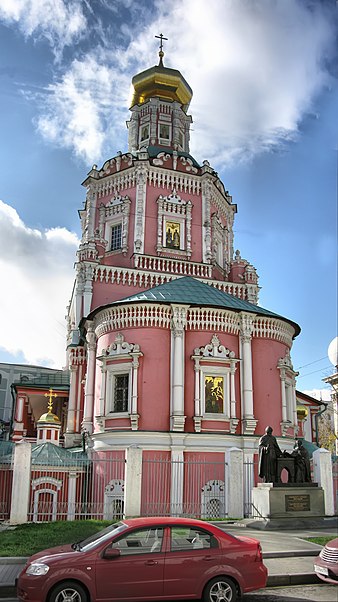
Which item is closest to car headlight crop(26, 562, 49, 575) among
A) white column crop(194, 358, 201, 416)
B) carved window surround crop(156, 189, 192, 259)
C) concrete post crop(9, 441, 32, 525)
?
concrete post crop(9, 441, 32, 525)

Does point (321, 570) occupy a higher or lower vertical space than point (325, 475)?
lower

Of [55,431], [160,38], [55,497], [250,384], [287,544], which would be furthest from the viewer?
[160,38]

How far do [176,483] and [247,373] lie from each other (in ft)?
16.4

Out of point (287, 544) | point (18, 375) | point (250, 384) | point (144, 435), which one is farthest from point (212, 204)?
point (18, 375)

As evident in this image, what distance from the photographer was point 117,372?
21531mm

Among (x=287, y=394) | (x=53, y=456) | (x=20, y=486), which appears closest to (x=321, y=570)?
(x=20, y=486)

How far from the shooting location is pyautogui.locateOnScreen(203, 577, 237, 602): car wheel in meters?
7.63

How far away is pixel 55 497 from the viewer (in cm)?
2012

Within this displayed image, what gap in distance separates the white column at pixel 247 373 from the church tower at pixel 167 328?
4cm

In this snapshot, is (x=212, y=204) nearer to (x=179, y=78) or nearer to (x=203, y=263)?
(x=203, y=263)

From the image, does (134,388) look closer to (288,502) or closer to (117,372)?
(117,372)

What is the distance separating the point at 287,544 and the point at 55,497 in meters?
10.4

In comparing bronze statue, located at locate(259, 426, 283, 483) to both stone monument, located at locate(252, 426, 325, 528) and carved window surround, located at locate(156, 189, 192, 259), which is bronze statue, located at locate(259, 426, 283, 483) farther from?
carved window surround, located at locate(156, 189, 192, 259)

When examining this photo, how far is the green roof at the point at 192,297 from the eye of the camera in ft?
71.7
